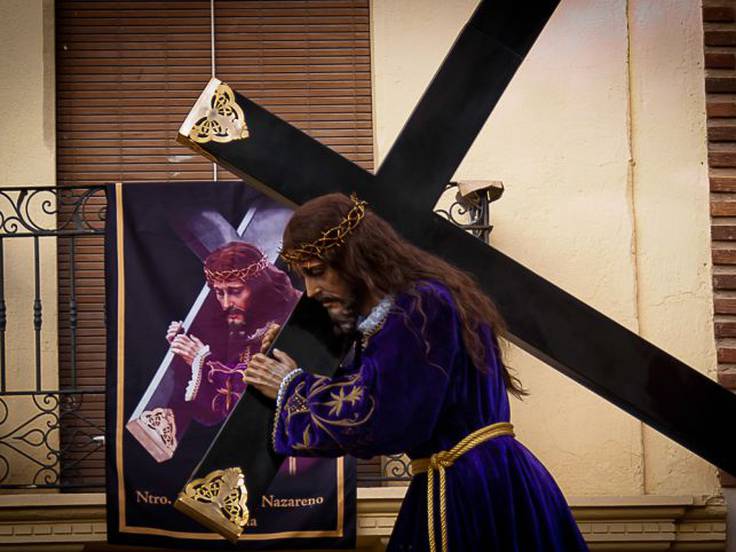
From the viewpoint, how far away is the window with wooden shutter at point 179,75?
6.81 meters

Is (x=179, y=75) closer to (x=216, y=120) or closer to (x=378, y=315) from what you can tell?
(x=216, y=120)

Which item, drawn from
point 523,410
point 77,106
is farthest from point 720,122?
point 77,106

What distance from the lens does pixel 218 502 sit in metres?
3.76

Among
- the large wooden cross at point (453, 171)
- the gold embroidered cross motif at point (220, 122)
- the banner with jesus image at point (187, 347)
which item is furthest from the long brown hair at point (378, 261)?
the banner with jesus image at point (187, 347)

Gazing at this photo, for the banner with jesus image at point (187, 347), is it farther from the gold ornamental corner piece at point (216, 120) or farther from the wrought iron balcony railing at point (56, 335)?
the gold ornamental corner piece at point (216, 120)

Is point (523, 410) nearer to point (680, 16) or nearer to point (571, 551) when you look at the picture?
point (680, 16)

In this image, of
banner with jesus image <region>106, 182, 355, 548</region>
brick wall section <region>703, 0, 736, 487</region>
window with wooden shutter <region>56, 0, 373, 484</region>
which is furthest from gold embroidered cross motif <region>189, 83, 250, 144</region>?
brick wall section <region>703, 0, 736, 487</region>

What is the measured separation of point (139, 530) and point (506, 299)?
106 inches

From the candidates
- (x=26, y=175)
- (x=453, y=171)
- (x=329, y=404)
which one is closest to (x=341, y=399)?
(x=329, y=404)

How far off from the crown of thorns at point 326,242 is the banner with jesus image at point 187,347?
2.40 metres

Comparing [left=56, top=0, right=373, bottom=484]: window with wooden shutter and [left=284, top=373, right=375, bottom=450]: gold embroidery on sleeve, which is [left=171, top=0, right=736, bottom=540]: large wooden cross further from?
[left=56, top=0, right=373, bottom=484]: window with wooden shutter

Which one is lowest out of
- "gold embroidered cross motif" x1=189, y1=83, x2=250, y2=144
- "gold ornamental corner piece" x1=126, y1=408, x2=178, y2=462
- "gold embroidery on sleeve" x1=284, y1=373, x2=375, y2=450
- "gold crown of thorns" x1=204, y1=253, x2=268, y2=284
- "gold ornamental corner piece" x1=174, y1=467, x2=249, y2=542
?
"gold ornamental corner piece" x1=126, y1=408, x2=178, y2=462

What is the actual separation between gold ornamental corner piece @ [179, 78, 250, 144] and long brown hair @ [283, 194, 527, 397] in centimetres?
35

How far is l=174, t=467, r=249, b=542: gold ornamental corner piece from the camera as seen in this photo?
375 cm
